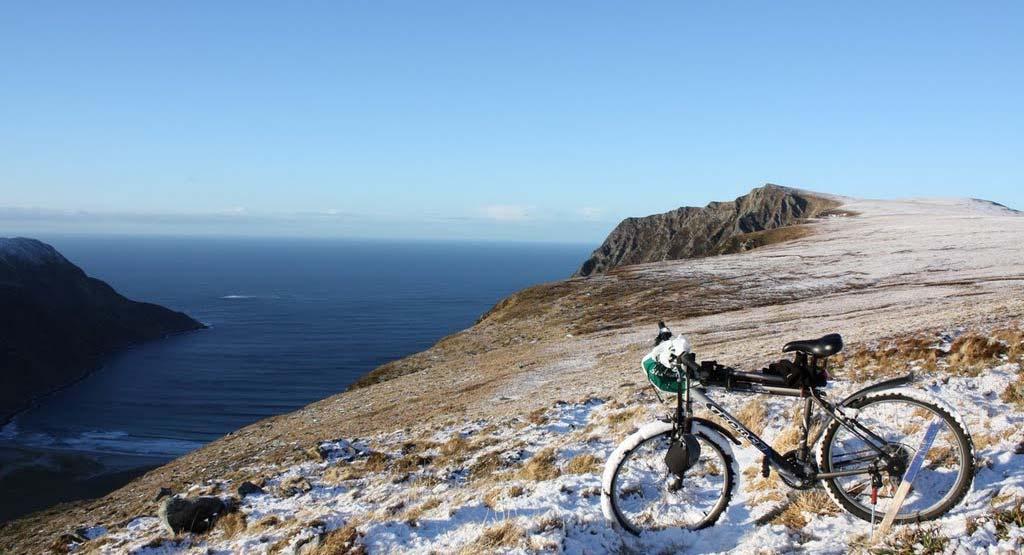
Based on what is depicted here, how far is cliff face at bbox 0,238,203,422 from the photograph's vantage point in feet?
440

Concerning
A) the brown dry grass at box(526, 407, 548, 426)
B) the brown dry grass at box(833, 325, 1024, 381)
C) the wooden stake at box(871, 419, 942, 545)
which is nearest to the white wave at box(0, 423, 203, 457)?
the brown dry grass at box(526, 407, 548, 426)

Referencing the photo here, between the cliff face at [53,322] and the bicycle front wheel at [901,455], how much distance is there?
14929cm

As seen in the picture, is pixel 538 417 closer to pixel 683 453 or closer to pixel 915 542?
pixel 683 453

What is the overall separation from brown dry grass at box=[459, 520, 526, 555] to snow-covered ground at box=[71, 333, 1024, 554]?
0.06 feet

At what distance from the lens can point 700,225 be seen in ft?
522

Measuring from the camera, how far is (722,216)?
6225 inches

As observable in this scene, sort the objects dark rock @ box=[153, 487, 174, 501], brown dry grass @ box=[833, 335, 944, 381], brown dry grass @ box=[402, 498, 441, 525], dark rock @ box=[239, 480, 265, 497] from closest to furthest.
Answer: brown dry grass @ box=[402, 498, 441, 525] → dark rock @ box=[239, 480, 265, 497] → brown dry grass @ box=[833, 335, 944, 381] → dark rock @ box=[153, 487, 174, 501]

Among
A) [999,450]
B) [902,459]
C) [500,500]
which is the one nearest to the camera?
[902,459]

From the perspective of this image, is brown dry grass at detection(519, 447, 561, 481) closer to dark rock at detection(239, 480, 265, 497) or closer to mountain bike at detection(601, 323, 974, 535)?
mountain bike at detection(601, 323, 974, 535)

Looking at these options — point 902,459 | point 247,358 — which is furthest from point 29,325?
point 902,459

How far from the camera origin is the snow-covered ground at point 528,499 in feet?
20.6

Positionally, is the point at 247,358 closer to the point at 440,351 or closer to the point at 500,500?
the point at 440,351

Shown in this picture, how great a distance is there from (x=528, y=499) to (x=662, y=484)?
202 cm

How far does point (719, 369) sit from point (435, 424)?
13.1 m
